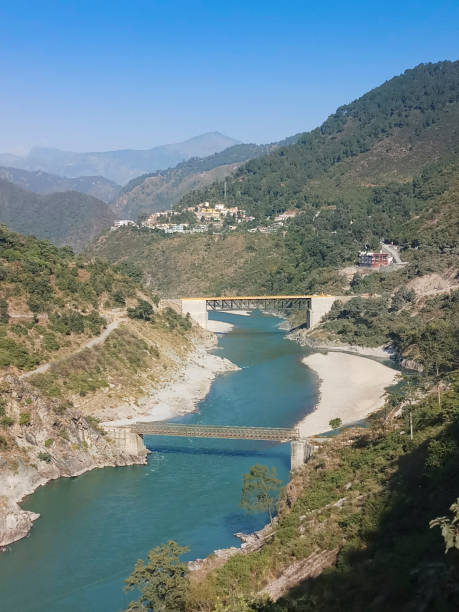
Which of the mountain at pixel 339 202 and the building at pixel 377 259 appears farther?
the mountain at pixel 339 202

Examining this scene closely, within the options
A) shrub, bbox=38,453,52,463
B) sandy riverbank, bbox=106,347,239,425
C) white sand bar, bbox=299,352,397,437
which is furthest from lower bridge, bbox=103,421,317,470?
shrub, bbox=38,453,52,463

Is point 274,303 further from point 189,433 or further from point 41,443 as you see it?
point 41,443

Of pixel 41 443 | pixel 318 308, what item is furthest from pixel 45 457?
pixel 318 308

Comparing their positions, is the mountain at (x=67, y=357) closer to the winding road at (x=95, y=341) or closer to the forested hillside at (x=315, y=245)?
the winding road at (x=95, y=341)

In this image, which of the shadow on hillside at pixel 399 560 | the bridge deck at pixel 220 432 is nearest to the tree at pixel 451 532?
the shadow on hillside at pixel 399 560

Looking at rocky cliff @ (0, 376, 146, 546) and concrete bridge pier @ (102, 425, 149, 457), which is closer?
rocky cliff @ (0, 376, 146, 546)

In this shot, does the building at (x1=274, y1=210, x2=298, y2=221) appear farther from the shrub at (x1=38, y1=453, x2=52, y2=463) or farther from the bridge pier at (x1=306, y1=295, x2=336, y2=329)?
the shrub at (x1=38, y1=453, x2=52, y2=463)
